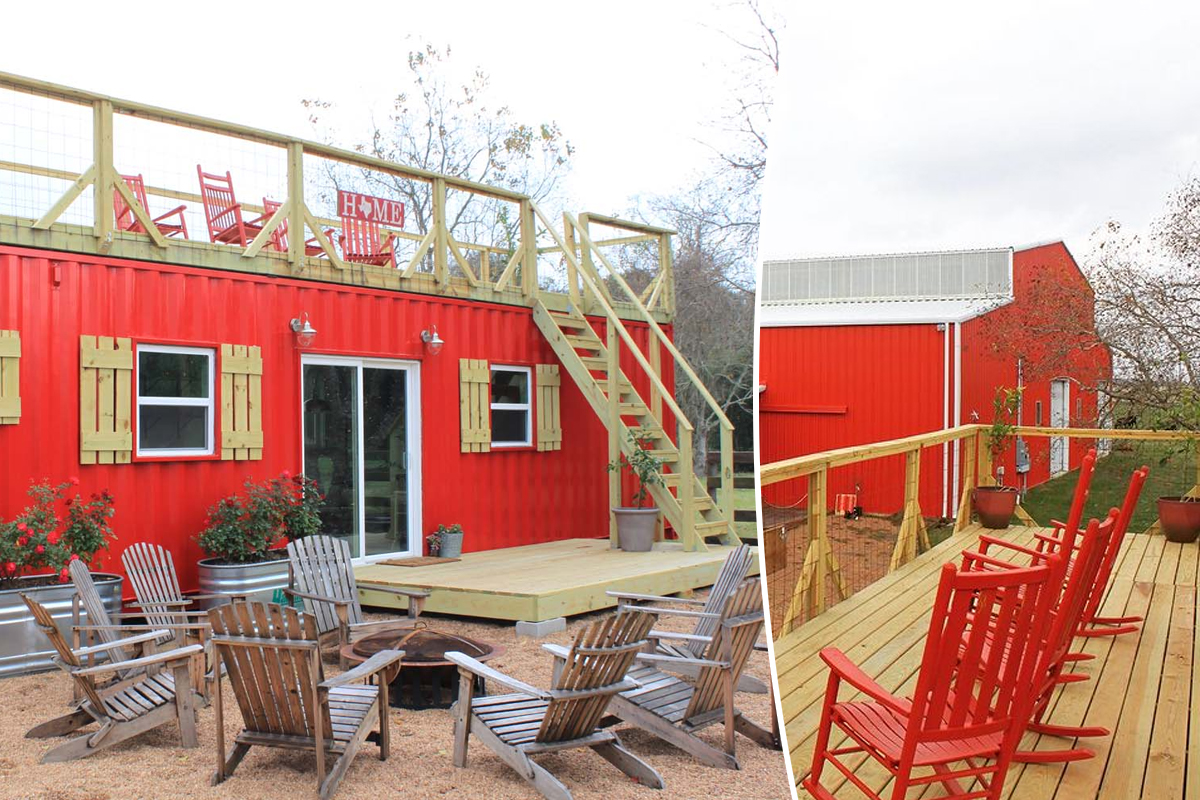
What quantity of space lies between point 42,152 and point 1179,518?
8.02 m

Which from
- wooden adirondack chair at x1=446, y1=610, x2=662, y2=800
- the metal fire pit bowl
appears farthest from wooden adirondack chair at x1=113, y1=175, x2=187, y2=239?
wooden adirondack chair at x1=446, y1=610, x2=662, y2=800

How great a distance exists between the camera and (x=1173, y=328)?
2.90ft

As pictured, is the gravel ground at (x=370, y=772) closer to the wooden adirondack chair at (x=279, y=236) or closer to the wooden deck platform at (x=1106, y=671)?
the wooden deck platform at (x=1106, y=671)

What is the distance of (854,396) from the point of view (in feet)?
3.26

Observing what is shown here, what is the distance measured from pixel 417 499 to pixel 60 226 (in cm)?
352

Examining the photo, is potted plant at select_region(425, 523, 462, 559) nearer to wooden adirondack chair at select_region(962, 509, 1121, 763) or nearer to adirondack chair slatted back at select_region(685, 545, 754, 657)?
adirondack chair slatted back at select_region(685, 545, 754, 657)

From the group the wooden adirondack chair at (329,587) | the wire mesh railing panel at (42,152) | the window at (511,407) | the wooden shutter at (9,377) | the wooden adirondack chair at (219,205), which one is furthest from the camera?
the window at (511,407)

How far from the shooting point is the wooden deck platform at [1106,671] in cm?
92

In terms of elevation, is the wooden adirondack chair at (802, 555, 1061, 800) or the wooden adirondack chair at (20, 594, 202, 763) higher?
the wooden adirondack chair at (802, 555, 1061, 800)

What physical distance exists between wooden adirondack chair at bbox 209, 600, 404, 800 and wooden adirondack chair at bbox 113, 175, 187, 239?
224 inches

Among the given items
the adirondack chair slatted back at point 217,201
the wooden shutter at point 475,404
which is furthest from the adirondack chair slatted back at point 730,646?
the adirondack chair slatted back at point 217,201

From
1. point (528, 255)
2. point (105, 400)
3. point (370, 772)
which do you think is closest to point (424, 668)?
point (370, 772)

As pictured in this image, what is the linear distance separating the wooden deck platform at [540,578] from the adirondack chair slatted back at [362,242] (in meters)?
2.61

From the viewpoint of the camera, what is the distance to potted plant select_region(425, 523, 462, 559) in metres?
9.42
